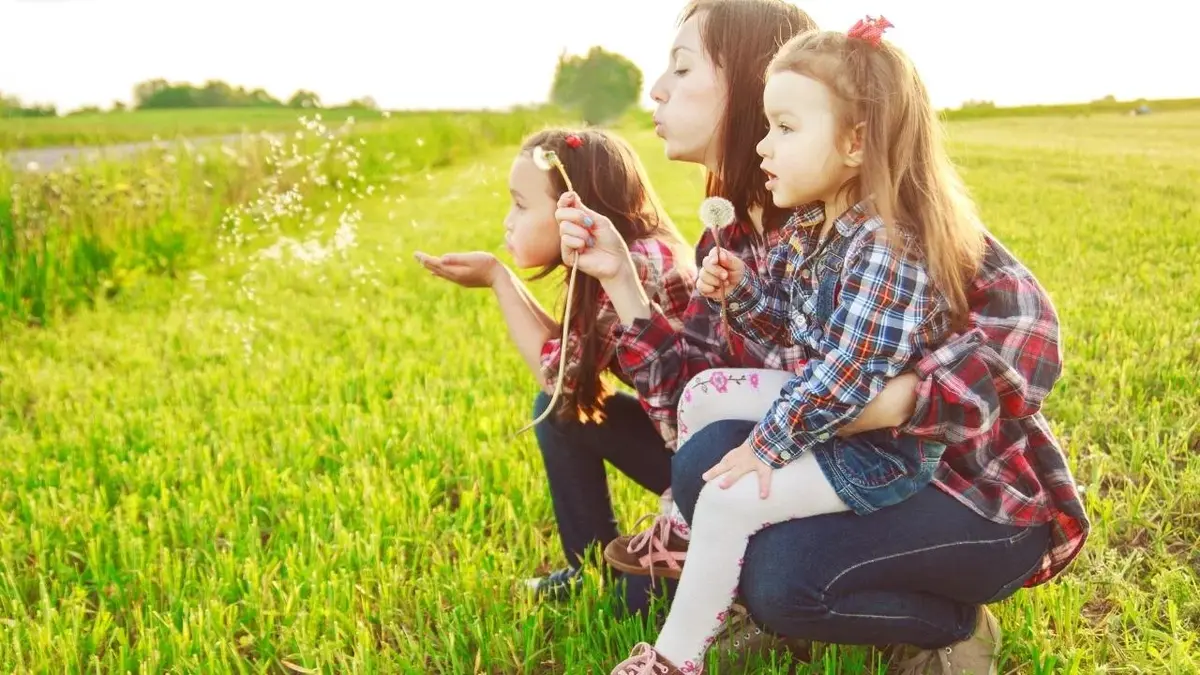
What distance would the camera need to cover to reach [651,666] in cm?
204

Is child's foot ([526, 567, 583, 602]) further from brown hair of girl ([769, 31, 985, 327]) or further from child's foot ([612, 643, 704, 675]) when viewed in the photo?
brown hair of girl ([769, 31, 985, 327])

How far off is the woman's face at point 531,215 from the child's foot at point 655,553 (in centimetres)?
73

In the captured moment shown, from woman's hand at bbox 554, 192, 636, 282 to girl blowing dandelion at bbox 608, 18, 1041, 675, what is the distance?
42 centimetres

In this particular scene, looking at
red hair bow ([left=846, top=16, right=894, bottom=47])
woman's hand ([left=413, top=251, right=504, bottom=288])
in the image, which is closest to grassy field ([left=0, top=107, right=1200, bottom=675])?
woman's hand ([left=413, top=251, right=504, bottom=288])

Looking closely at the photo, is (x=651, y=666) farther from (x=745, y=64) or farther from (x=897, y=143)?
(x=745, y=64)

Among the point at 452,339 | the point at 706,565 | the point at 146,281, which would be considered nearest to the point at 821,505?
the point at 706,565

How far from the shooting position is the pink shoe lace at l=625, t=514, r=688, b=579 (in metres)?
2.35

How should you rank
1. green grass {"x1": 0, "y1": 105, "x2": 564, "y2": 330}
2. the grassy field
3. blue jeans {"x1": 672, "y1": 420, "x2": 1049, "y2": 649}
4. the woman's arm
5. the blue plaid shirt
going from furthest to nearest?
green grass {"x1": 0, "y1": 105, "x2": 564, "y2": 330} → the grassy field → the woman's arm → blue jeans {"x1": 672, "y1": 420, "x2": 1049, "y2": 649} → the blue plaid shirt

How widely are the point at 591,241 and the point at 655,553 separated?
2.28 feet

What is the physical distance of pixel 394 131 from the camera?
15.0m

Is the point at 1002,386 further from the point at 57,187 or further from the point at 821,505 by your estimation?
the point at 57,187

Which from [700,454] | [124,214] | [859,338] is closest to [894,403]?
[859,338]

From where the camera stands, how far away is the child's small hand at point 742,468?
1.92 m

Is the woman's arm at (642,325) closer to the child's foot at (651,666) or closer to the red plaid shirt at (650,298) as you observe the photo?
the red plaid shirt at (650,298)
